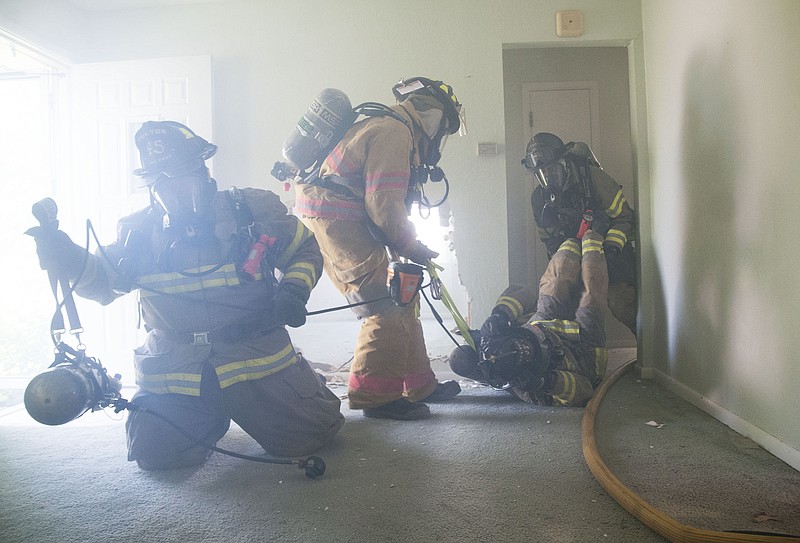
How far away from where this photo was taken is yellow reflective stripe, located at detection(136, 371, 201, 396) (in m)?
2.39

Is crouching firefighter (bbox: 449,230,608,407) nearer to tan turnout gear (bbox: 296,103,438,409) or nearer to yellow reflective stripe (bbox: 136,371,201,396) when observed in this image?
tan turnout gear (bbox: 296,103,438,409)

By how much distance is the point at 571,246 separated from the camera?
386 centimetres

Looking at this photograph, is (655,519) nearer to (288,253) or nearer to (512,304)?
(288,253)

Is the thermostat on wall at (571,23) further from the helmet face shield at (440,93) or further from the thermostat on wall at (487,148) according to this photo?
the helmet face shield at (440,93)

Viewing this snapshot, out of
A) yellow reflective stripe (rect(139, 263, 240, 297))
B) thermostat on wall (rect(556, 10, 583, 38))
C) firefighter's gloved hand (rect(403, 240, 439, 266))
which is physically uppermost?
thermostat on wall (rect(556, 10, 583, 38))

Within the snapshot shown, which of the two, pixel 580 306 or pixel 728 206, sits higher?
pixel 728 206

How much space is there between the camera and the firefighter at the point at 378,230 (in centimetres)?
292

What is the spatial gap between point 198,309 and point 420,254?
1.19m

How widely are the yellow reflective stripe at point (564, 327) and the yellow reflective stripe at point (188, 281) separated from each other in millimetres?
1943

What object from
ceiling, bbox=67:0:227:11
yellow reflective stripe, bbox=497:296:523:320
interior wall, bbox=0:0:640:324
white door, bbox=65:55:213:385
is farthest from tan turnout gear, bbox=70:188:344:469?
ceiling, bbox=67:0:227:11

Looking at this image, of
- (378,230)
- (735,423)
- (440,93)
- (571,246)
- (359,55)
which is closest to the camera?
(735,423)

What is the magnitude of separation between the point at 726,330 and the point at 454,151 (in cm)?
205

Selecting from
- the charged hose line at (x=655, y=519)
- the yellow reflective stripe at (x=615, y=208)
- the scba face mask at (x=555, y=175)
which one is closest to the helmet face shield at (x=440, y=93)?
the scba face mask at (x=555, y=175)

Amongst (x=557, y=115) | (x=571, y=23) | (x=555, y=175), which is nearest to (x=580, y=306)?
(x=555, y=175)
